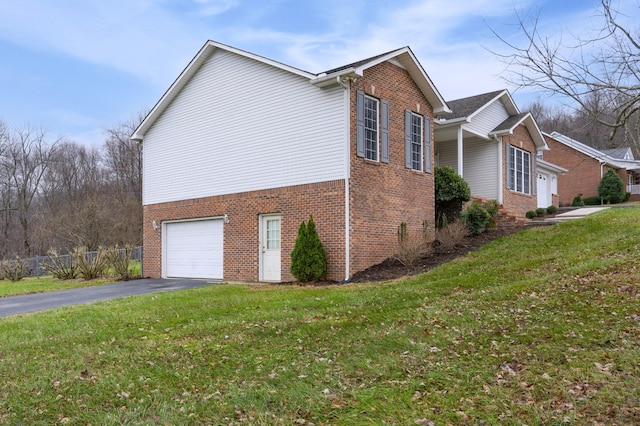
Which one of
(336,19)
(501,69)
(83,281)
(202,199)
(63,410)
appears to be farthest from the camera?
(83,281)

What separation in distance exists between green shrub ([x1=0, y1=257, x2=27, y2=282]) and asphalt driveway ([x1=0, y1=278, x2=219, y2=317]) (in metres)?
10.6

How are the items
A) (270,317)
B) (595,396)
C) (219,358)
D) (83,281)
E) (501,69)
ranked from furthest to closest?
(83,281), (270,317), (501,69), (219,358), (595,396)

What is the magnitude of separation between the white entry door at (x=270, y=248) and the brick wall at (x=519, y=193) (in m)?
9.61

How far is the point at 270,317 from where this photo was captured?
289 inches

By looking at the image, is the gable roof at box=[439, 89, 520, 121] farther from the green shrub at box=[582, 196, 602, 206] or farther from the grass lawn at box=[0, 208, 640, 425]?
the green shrub at box=[582, 196, 602, 206]

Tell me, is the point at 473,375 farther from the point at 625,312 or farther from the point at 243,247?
the point at 243,247

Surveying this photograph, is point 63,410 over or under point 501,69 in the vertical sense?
under

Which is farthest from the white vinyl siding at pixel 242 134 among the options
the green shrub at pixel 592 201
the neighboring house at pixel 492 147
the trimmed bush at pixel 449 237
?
the green shrub at pixel 592 201

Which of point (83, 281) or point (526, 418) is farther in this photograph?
point (83, 281)

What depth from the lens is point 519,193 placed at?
2003 centimetres

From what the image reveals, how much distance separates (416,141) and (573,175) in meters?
24.9

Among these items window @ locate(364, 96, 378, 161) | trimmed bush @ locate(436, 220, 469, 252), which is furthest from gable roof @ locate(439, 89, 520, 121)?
window @ locate(364, 96, 378, 161)

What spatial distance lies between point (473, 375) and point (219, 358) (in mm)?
2849

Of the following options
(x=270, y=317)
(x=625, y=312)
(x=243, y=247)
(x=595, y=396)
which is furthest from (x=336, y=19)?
(x=595, y=396)
